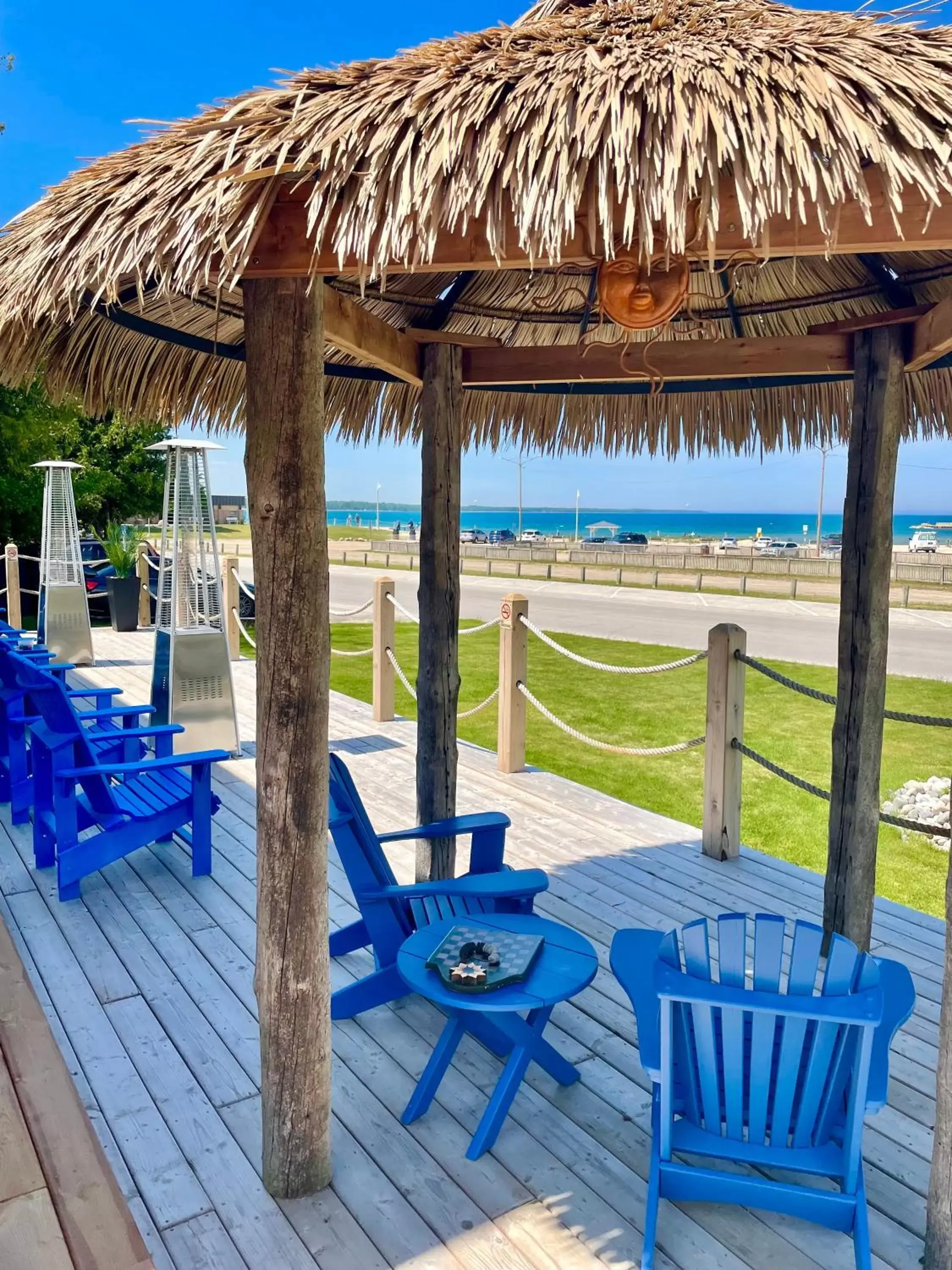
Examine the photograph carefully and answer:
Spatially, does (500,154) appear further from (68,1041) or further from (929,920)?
(929,920)

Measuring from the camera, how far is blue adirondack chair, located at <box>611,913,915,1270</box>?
6.00ft

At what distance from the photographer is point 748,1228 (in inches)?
81.0

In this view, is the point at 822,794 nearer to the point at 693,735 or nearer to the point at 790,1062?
the point at 790,1062

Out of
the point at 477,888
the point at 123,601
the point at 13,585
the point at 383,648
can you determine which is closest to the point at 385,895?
the point at 477,888

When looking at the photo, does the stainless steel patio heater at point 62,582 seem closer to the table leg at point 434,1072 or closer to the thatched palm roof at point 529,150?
the thatched palm roof at point 529,150

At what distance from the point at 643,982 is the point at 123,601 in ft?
36.8

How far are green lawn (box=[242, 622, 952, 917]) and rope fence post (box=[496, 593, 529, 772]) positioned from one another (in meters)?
1.06

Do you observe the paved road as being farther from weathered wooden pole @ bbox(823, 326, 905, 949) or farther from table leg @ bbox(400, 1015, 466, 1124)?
table leg @ bbox(400, 1015, 466, 1124)

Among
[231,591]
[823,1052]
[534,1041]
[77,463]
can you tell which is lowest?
[534,1041]

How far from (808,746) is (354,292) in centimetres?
647

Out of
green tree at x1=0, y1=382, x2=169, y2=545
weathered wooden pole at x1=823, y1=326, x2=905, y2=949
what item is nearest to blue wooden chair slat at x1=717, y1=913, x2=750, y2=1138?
weathered wooden pole at x1=823, y1=326, x2=905, y2=949

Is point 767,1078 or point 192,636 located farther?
point 192,636

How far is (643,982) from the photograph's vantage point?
2170 mm

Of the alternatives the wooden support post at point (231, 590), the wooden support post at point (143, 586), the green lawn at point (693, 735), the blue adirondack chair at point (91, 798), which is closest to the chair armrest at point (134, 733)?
the blue adirondack chair at point (91, 798)
